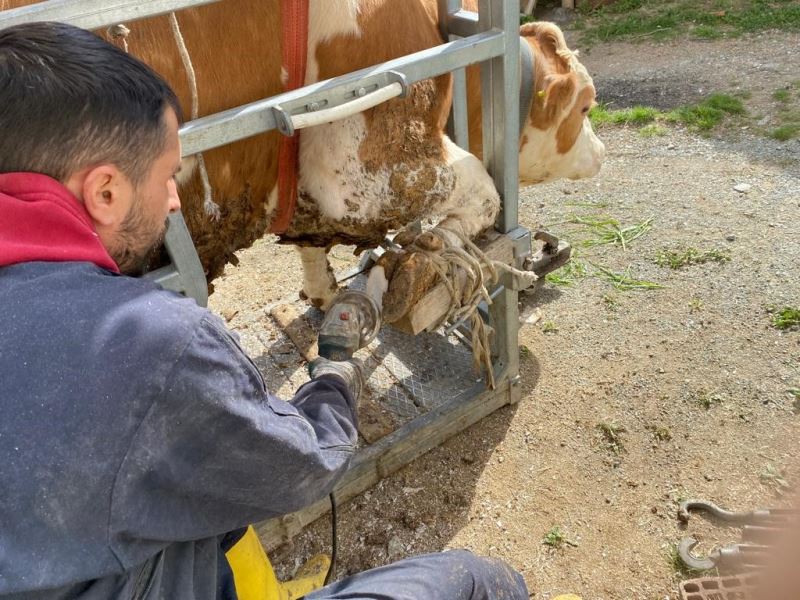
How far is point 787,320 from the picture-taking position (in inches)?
129

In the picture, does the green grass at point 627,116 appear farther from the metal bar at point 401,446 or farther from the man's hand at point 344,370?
the man's hand at point 344,370

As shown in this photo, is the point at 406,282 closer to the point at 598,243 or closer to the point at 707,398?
the point at 707,398

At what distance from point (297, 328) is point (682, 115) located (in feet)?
12.2

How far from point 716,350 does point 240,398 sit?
2.69 metres

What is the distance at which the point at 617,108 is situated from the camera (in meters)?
5.86

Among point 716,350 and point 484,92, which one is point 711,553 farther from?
point 484,92

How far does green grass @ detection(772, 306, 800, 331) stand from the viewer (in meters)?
3.26

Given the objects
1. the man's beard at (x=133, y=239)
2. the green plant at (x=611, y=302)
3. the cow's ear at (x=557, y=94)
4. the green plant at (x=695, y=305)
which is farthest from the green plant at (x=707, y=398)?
the man's beard at (x=133, y=239)

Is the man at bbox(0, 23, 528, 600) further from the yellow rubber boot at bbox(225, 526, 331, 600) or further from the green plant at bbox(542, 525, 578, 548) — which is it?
the green plant at bbox(542, 525, 578, 548)

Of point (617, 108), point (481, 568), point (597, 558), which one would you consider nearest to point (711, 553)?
point (597, 558)

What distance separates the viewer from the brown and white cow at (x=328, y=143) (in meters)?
1.84

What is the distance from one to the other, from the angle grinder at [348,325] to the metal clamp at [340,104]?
567mm

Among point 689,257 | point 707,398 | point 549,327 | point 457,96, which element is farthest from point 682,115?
point 457,96

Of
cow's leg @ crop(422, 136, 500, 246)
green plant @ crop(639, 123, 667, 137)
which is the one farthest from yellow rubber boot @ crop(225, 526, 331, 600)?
green plant @ crop(639, 123, 667, 137)
